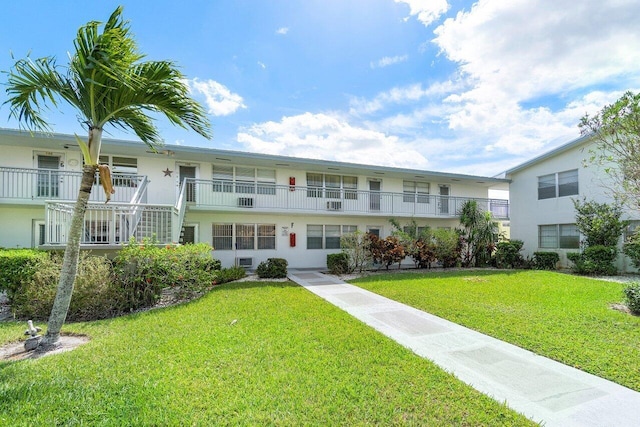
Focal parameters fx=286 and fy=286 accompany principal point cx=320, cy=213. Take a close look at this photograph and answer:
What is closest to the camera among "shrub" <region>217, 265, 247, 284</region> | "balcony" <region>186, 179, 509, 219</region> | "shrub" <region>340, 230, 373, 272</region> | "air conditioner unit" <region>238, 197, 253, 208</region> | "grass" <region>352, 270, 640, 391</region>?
"grass" <region>352, 270, 640, 391</region>

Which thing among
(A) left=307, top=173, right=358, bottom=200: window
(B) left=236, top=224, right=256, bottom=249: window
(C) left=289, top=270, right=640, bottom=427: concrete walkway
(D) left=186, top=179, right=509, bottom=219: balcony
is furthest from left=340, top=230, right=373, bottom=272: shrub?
(C) left=289, top=270, right=640, bottom=427: concrete walkway

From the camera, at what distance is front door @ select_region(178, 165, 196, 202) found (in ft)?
40.7

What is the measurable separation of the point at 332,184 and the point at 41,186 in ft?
39.6

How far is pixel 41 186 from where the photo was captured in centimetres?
1031

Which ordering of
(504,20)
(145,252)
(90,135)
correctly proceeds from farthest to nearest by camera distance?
(504,20) < (145,252) < (90,135)

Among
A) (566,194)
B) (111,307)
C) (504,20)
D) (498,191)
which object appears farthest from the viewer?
(498,191)

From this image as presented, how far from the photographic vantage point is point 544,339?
5.02 meters

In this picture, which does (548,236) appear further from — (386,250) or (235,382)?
(235,382)

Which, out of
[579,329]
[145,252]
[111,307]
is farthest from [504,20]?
[111,307]

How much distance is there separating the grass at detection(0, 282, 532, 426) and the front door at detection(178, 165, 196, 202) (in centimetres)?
739

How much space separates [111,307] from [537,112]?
52.2 feet

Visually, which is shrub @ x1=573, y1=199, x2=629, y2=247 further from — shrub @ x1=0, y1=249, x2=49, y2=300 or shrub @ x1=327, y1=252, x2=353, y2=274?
shrub @ x1=0, y1=249, x2=49, y2=300

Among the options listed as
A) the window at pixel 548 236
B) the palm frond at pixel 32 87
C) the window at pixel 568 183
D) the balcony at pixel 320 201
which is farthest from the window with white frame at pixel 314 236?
the window at pixel 568 183

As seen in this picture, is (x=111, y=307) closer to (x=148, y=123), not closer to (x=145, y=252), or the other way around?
(x=145, y=252)
